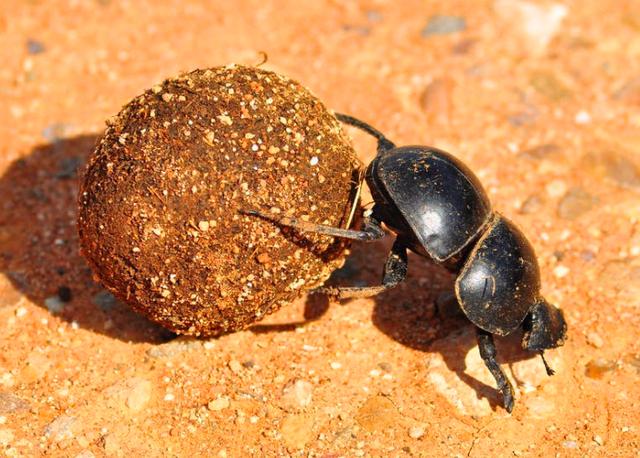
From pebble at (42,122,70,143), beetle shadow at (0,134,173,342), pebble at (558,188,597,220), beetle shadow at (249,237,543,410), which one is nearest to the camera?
beetle shadow at (249,237,543,410)

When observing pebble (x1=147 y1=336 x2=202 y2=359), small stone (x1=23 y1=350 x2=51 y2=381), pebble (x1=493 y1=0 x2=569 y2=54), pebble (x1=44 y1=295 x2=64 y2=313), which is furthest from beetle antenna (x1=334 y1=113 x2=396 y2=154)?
pebble (x1=493 y1=0 x2=569 y2=54)

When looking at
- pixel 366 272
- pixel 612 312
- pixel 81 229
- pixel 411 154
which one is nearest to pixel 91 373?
pixel 81 229

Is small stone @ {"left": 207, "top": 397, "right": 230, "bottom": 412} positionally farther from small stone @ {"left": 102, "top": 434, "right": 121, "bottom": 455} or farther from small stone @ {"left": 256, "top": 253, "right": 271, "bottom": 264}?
small stone @ {"left": 256, "top": 253, "right": 271, "bottom": 264}

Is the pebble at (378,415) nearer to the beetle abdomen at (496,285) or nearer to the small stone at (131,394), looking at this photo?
the beetle abdomen at (496,285)

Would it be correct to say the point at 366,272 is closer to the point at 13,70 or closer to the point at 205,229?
the point at 205,229

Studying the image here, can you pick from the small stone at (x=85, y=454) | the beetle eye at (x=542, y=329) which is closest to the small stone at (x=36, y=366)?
the small stone at (x=85, y=454)
